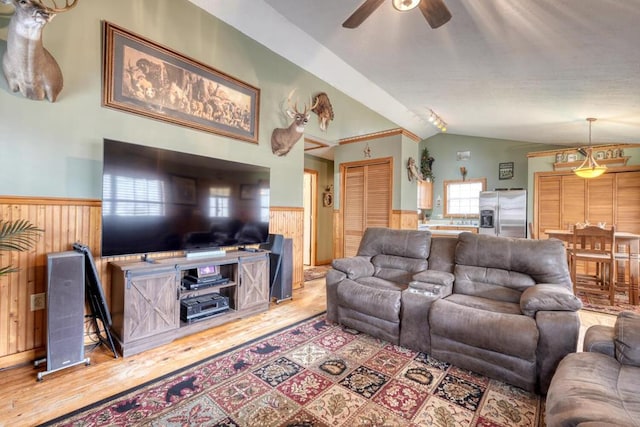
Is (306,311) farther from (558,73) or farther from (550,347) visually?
(558,73)

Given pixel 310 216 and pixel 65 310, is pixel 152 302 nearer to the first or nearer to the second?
pixel 65 310

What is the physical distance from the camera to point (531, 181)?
579 centimetres

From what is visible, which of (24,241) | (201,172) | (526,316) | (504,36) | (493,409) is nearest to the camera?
(493,409)

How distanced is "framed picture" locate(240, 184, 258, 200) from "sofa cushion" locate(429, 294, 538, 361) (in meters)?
2.18

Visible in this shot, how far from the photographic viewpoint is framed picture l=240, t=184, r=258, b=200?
3.19m

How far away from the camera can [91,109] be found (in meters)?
2.36

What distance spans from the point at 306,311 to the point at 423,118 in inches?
180

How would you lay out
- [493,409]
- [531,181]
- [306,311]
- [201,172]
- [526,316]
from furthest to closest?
1. [531,181]
2. [306,311]
3. [201,172]
4. [526,316]
5. [493,409]

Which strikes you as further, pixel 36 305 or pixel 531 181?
pixel 531 181

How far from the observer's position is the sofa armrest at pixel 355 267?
2.91 metres

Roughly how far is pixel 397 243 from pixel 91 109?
123 inches

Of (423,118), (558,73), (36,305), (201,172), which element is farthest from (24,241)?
(423,118)

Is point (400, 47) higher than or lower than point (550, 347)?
higher

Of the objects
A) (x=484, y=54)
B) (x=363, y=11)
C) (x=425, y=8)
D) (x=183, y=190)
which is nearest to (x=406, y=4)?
(x=425, y=8)
